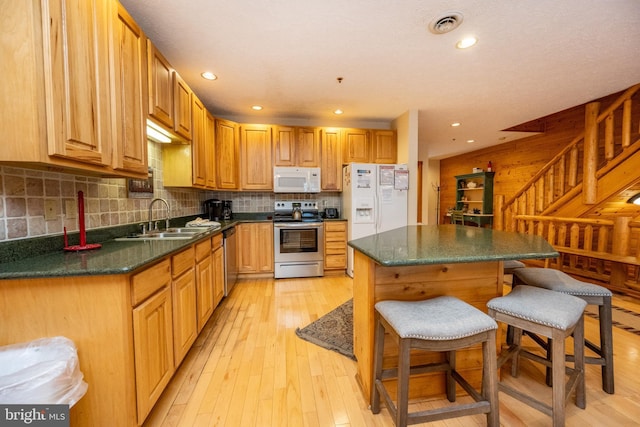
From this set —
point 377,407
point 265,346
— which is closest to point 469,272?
point 377,407

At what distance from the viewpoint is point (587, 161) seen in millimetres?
3197

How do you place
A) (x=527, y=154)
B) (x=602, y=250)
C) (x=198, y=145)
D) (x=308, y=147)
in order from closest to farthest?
(x=198, y=145)
(x=602, y=250)
(x=308, y=147)
(x=527, y=154)

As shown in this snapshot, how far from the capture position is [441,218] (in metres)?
7.87

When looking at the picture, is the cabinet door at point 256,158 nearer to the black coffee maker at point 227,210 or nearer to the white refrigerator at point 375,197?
the black coffee maker at point 227,210

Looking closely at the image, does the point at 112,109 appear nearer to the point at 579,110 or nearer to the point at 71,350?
the point at 71,350

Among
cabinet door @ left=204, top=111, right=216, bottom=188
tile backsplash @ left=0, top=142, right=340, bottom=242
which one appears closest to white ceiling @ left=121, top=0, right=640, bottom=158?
cabinet door @ left=204, top=111, right=216, bottom=188

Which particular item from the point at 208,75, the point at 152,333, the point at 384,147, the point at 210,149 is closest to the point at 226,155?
the point at 210,149

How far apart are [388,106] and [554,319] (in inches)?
120

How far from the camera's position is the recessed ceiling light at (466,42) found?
1.99m

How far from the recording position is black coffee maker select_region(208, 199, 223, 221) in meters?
3.71

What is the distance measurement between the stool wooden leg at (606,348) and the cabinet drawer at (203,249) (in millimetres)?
2685

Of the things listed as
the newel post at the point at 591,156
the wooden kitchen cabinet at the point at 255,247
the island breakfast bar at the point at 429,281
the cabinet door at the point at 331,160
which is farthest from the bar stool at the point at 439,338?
the newel post at the point at 591,156

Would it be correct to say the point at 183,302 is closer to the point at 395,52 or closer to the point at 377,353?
the point at 377,353

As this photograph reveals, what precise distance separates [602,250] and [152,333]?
477cm
